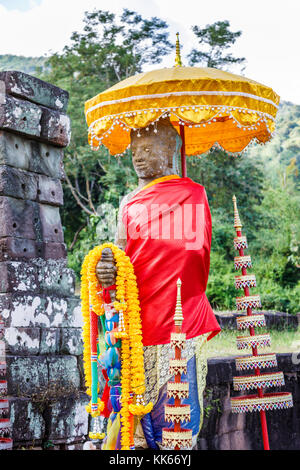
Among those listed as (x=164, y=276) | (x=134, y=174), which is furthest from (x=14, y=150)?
(x=134, y=174)

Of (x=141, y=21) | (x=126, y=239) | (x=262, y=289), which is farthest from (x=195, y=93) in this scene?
(x=141, y=21)

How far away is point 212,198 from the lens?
50.7 feet

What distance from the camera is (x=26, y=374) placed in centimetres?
486

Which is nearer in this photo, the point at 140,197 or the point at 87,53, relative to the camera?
the point at 140,197

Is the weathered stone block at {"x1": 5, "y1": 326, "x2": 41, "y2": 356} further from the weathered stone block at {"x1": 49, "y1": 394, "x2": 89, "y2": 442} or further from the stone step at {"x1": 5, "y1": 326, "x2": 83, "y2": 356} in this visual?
the weathered stone block at {"x1": 49, "y1": 394, "x2": 89, "y2": 442}

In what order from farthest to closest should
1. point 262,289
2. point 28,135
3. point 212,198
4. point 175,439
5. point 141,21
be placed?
point 141,21
point 212,198
point 262,289
point 28,135
point 175,439

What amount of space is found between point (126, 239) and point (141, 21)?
14.0 metres

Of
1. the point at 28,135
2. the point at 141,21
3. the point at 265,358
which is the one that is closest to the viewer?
the point at 265,358

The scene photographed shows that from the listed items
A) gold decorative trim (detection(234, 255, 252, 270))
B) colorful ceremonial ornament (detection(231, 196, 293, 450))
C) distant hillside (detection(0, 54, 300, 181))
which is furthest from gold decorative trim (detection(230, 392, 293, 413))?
distant hillside (detection(0, 54, 300, 181))

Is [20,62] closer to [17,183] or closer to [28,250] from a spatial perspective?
[17,183]

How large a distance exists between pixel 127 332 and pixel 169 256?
1.76 ft

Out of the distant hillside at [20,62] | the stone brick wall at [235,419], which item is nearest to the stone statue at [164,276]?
the stone brick wall at [235,419]

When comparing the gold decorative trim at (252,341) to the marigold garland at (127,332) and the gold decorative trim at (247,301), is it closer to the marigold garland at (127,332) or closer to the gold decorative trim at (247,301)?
the gold decorative trim at (247,301)
